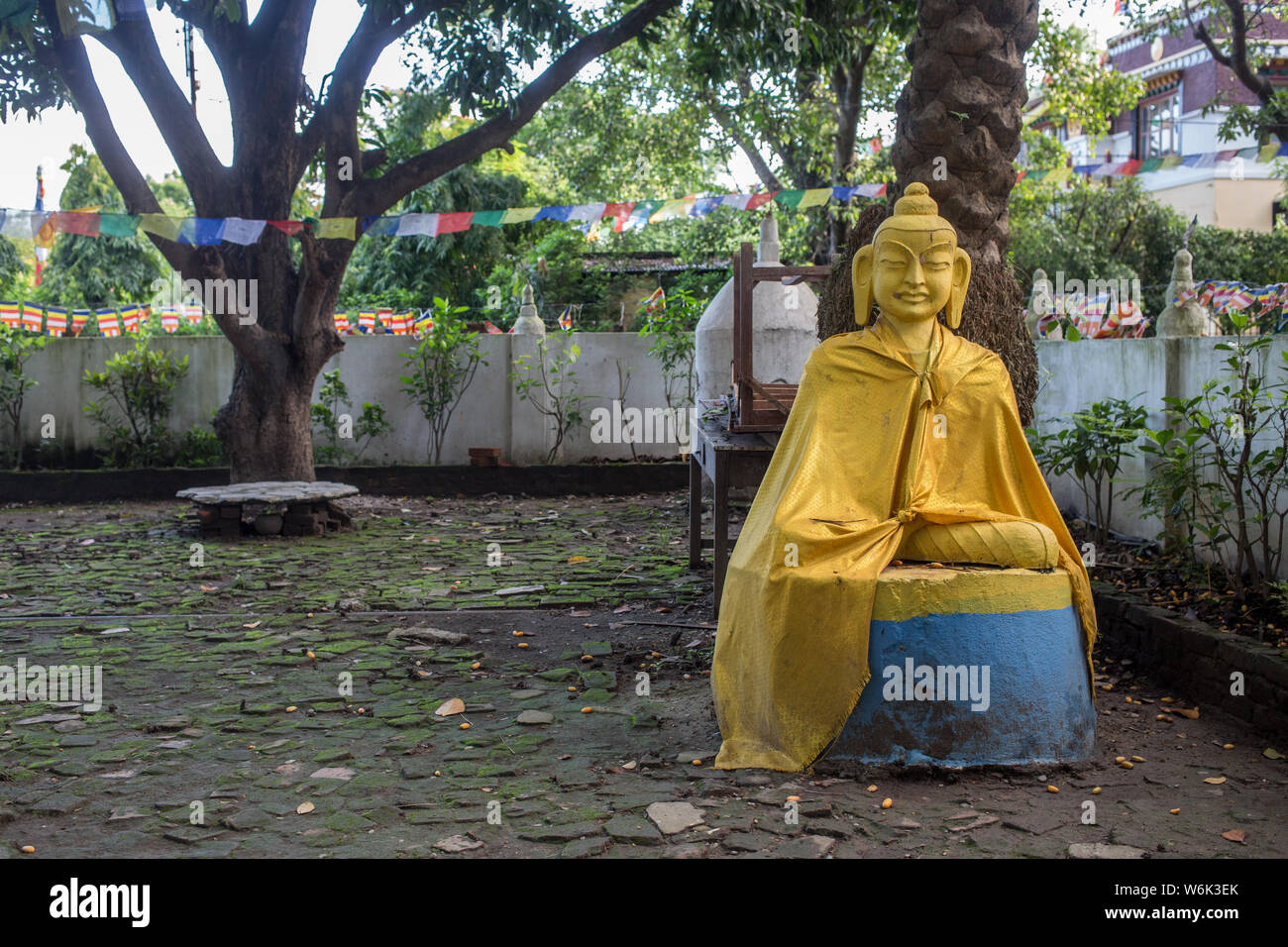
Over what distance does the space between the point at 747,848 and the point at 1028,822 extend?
36.8 inches

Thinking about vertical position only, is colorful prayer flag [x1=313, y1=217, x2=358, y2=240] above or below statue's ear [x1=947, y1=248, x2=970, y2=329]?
above

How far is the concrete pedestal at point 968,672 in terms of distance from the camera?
3953mm

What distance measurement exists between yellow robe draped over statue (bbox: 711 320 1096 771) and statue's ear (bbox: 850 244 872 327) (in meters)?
0.11

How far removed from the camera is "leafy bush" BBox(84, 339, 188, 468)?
43.9 feet

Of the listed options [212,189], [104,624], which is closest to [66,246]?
[212,189]

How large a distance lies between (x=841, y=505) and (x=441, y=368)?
32.7 ft

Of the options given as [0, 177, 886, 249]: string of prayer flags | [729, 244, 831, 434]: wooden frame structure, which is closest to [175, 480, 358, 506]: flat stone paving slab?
[0, 177, 886, 249]: string of prayer flags

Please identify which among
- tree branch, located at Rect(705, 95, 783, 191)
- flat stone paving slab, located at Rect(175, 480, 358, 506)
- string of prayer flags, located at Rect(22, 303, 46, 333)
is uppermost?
tree branch, located at Rect(705, 95, 783, 191)

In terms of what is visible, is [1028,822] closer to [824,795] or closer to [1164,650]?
[824,795]

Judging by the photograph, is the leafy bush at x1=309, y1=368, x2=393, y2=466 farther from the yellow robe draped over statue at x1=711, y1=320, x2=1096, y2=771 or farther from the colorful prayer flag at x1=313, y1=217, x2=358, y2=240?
the yellow robe draped over statue at x1=711, y1=320, x2=1096, y2=771

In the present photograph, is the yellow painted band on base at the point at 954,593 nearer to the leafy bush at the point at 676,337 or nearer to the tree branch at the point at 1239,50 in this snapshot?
the leafy bush at the point at 676,337

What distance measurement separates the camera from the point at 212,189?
11125 millimetres

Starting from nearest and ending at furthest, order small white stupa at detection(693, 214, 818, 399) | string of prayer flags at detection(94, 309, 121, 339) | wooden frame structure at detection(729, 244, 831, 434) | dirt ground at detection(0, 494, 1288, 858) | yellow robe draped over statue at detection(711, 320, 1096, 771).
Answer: dirt ground at detection(0, 494, 1288, 858) < yellow robe draped over statue at detection(711, 320, 1096, 771) < wooden frame structure at detection(729, 244, 831, 434) < small white stupa at detection(693, 214, 818, 399) < string of prayer flags at detection(94, 309, 121, 339)

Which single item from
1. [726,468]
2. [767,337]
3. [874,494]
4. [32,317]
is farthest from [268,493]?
[32,317]
